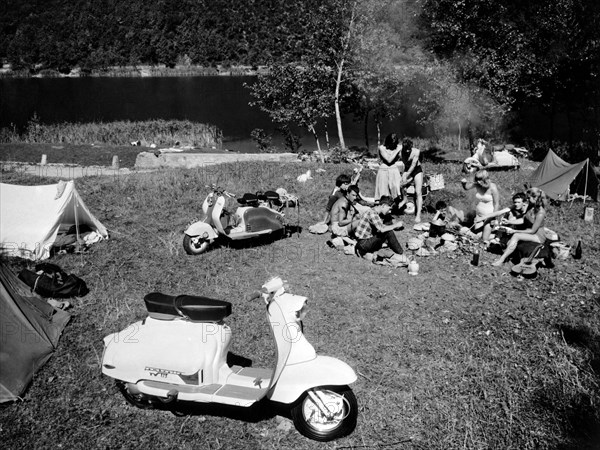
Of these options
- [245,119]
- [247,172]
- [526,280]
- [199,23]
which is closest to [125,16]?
[199,23]

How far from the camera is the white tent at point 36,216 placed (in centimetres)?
858

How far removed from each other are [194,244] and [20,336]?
3374 mm

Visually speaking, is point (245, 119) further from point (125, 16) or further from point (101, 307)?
point (125, 16)

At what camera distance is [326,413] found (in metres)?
4.61

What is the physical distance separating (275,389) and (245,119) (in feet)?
120

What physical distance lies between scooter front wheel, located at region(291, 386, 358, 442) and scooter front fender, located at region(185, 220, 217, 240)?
4.44 metres

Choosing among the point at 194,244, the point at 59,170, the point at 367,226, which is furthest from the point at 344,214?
the point at 59,170

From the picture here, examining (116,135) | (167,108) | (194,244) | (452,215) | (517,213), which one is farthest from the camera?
(167,108)

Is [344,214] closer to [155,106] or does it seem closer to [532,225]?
[532,225]

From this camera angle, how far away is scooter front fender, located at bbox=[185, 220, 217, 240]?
27.9ft

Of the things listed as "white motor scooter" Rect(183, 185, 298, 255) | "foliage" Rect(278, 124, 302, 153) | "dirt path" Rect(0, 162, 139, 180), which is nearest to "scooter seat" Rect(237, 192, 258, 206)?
"white motor scooter" Rect(183, 185, 298, 255)

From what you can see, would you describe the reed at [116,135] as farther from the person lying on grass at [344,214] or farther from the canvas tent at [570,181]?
the person lying on grass at [344,214]

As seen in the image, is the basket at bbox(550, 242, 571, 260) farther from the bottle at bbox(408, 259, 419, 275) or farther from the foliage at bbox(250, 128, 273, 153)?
the foliage at bbox(250, 128, 273, 153)

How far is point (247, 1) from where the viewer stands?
106m
